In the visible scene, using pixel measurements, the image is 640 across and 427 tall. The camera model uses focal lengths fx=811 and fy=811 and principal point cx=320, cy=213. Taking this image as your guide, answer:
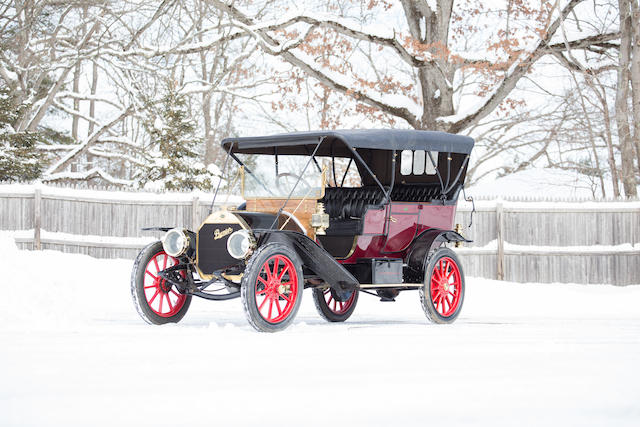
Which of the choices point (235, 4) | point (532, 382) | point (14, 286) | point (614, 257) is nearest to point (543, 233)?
point (614, 257)

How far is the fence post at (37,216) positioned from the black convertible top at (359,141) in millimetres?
8262

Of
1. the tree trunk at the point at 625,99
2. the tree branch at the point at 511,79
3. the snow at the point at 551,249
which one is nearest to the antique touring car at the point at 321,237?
the snow at the point at 551,249

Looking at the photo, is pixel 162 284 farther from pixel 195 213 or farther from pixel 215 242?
pixel 195 213

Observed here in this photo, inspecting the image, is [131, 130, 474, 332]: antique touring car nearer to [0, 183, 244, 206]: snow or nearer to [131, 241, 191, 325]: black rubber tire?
[131, 241, 191, 325]: black rubber tire

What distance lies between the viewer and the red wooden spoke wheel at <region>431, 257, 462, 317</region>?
8867 millimetres

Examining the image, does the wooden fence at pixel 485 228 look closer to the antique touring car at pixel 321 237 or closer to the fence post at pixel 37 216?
the fence post at pixel 37 216

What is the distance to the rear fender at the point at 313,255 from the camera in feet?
24.0

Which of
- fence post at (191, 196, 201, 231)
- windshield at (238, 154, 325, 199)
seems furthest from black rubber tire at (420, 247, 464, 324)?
fence post at (191, 196, 201, 231)

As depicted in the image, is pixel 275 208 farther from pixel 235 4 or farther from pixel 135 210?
pixel 235 4

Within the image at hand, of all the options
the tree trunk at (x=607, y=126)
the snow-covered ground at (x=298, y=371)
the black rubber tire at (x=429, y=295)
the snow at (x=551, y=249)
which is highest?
the tree trunk at (x=607, y=126)

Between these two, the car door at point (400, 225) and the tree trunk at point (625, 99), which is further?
the tree trunk at point (625, 99)

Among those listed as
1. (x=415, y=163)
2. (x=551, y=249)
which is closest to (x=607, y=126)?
(x=551, y=249)

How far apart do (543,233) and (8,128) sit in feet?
44.7

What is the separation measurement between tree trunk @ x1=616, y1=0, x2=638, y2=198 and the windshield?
10.9m
